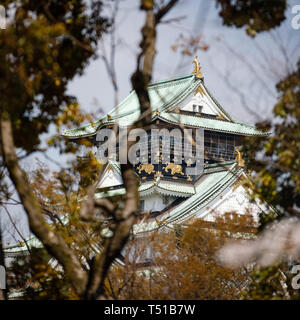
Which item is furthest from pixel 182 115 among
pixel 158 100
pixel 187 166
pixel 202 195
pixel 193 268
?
pixel 193 268

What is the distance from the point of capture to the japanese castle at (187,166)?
2533cm

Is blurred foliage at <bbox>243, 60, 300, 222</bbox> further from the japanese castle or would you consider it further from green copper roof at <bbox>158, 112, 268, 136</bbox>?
green copper roof at <bbox>158, 112, 268, 136</bbox>

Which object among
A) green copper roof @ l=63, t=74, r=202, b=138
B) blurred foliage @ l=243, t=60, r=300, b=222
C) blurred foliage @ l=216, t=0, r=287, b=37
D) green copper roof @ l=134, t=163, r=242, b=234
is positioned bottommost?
blurred foliage @ l=243, t=60, r=300, b=222

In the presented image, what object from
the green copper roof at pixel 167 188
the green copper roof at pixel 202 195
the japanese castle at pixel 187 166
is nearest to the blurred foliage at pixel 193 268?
the green copper roof at pixel 202 195

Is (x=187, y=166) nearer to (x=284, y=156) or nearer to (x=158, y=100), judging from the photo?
(x=158, y=100)

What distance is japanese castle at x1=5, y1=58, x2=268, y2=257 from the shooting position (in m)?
25.3

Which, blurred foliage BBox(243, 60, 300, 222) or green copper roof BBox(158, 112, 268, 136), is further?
green copper roof BBox(158, 112, 268, 136)

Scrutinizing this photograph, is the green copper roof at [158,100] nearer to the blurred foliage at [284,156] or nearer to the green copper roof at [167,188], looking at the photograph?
the green copper roof at [167,188]

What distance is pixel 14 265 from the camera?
36.2 feet

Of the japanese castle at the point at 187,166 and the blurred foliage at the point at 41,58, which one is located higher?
the japanese castle at the point at 187,166

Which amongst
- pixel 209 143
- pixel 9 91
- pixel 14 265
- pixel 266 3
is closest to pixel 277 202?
pixel 266 3

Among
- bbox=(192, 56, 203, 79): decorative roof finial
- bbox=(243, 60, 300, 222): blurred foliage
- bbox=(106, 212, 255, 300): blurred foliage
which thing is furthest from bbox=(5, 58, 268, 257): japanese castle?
bbox=(243, 60, 300, 222): blurred foliage

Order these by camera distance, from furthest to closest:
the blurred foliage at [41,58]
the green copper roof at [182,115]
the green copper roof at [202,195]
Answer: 1. the green copper roof at [182,115]
2. the green copper roof at [202,195]
3. the blurred foliage at [41,58]
